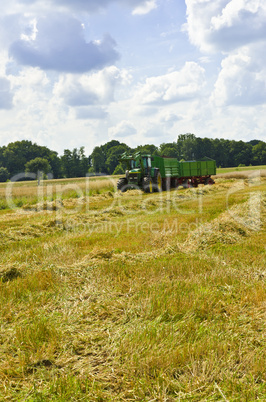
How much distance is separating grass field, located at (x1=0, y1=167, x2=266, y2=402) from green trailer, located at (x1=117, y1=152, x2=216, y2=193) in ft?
50.9

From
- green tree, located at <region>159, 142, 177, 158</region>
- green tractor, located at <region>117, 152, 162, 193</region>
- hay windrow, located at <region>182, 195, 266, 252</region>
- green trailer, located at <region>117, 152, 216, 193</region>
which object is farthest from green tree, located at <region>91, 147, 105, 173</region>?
hay windrow, located at <region>182, 195, 266, 252</region>

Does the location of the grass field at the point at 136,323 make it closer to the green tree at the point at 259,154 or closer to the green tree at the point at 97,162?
the green tree at the point at 259,154

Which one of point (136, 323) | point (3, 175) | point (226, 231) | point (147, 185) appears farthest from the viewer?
point (3, 175)

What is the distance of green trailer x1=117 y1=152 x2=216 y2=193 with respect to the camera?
2325 cm

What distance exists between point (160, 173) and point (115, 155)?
3971 inches

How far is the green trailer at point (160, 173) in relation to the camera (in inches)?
915

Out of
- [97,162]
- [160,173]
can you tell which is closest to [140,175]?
[160,173]

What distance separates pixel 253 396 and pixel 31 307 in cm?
281

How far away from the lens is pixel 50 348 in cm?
331

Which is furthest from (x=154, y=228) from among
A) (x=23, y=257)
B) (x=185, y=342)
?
(x=185, y=342)

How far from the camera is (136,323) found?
3814 mm

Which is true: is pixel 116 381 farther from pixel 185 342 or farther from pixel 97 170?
pixel 97 170

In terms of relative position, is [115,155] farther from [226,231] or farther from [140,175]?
[226,231]

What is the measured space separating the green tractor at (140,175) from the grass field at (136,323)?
50.1 feet
